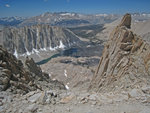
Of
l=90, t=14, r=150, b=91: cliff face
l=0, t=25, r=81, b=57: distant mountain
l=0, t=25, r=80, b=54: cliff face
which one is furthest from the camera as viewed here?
l=0, t=25, r=80, b=54: cliff face

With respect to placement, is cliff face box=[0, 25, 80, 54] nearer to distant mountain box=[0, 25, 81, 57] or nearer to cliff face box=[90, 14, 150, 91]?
distant mountain box=[0, 25, 81, 57]

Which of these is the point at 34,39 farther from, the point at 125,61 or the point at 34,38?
the point at 125,61

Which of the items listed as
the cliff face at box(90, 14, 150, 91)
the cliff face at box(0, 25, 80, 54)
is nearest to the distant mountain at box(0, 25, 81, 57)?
the cliff face at box(0, 25, 80, 54)

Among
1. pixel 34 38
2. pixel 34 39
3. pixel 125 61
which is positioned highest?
pixel 125 61

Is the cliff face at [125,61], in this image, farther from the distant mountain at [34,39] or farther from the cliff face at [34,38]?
the cliff face at [34,38]

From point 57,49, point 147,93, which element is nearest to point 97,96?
point 147,93

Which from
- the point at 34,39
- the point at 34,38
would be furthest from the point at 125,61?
the point at 34,38
